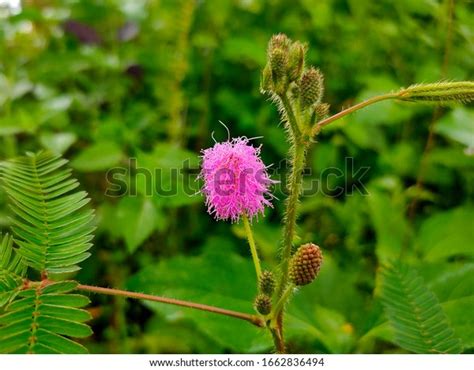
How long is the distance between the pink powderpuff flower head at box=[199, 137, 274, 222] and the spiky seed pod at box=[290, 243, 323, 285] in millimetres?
133

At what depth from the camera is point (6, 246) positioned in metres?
0.79

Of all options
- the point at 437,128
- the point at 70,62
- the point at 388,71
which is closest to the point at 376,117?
the point at 437,128

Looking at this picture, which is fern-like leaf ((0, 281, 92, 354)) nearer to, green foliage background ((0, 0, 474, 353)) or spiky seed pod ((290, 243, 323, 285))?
spiky seed pod ((290, 243, 323, 285))

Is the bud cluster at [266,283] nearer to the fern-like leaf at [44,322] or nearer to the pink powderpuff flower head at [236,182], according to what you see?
the pink powderpuff flower head at [236,182]

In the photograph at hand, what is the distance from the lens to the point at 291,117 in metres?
0.79

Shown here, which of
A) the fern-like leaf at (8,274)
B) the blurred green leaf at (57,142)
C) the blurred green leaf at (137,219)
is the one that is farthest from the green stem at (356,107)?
the blurred green leaf at (57,142)

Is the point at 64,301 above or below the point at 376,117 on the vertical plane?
below

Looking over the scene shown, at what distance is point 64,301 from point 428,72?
1.43m

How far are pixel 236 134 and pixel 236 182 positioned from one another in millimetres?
1104

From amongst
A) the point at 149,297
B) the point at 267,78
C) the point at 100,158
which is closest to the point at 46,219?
the point at 149,297

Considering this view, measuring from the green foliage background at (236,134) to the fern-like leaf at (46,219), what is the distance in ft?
1.27

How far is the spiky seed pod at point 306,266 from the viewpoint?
758 mm

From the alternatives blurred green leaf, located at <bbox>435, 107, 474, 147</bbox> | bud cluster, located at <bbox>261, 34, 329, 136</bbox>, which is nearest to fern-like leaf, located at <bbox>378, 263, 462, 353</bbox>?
bud cluster, located at <bbox>261, 34, 329, 136</bbox>
